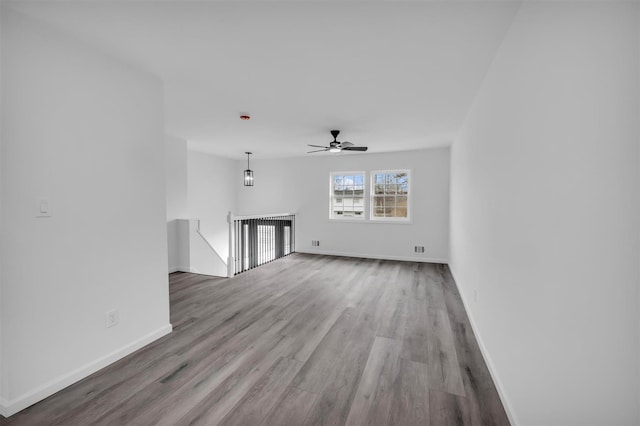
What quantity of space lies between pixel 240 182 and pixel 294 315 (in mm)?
5309

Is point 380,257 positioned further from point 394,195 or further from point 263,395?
point 263,395

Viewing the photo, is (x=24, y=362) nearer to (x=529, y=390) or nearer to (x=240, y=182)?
(x=529, y=390)

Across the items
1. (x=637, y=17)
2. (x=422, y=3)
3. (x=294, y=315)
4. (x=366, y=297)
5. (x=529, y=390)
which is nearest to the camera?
(x=637, y=17)

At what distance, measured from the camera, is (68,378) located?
6.35ft

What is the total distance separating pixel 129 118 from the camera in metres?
2.32

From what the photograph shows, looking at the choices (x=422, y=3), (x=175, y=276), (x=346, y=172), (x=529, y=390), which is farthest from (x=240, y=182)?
(x=529, y=390)

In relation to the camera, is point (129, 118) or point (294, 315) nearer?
point (129, 118)

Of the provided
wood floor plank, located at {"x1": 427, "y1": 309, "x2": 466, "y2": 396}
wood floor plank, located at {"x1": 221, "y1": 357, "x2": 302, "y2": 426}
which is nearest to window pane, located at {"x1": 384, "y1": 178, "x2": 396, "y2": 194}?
wood floor plank, located at {"x1": 427, "y1": 309, "x2": 466, "y2": 396}

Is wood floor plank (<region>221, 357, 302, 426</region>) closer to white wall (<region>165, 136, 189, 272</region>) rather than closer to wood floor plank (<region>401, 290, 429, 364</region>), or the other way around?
wood floor plank (<region>401, 290, 429, 364</region>)

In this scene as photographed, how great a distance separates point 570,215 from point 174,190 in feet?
17.9

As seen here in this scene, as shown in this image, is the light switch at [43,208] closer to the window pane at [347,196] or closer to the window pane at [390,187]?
the window pane at [347,196]

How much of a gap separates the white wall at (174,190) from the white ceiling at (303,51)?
5.04 feet

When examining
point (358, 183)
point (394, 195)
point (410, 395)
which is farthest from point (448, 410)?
point (358, 183)

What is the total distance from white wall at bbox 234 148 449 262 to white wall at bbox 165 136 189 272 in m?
2.01
